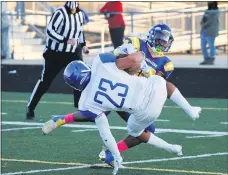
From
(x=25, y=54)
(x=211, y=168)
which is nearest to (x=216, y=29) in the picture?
(x=25, y=54)

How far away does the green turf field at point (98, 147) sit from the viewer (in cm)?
861

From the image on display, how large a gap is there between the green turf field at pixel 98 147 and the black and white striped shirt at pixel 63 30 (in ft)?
3.34

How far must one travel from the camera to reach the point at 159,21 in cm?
1744

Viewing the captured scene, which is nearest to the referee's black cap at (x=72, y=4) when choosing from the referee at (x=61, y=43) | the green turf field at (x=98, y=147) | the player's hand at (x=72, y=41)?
the referee at (x=61, y=43)

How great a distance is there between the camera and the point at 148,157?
9281 mm

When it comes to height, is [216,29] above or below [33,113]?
above

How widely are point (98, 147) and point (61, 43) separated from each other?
129 inches

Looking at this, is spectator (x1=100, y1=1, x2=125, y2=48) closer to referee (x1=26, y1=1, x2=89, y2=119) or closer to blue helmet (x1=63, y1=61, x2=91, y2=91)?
referee (x1=26, y1=1, x2=89, y2=119)

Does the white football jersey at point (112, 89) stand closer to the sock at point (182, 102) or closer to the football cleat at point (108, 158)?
the football cleat at point (108, 158)

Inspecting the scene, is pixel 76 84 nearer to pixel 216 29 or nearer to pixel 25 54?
pixel 216 29

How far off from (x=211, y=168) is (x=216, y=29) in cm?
768

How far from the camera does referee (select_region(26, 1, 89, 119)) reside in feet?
41.8

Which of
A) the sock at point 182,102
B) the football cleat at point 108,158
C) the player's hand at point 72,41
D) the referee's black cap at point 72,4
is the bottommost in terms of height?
the football cleat at point 108,158

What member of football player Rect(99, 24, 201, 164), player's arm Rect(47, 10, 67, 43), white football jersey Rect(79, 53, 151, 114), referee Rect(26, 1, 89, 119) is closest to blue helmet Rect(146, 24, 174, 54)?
football player Rect(99, 24, 201, 164)
